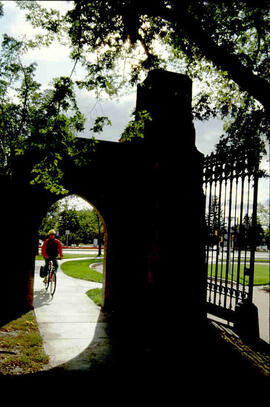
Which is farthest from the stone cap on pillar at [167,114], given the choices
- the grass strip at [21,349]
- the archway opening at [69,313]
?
the grass strip at [21,349]

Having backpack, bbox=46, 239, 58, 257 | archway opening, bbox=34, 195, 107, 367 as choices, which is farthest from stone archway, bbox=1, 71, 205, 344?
backpack, bbox=46, 239, 58, 257

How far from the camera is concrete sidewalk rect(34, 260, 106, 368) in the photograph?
499 cm

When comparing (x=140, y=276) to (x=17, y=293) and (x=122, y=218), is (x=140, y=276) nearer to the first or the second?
(x=122, y=218)

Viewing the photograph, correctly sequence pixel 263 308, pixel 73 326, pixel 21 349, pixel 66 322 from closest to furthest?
pixel 21 349, pixel 73 326, pixel 66 322, pixel 263 308

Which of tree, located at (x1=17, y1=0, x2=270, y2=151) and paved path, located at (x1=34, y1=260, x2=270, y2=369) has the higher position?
tree, located at (x1=17, y1=0, x2=270, y2=151)

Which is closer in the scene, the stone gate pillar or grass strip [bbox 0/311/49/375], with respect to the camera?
grass strip [bbox 0/311/49/375]

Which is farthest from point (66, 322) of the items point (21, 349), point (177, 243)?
point (177, 243)

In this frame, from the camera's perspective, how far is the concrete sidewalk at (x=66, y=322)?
499 centimetres

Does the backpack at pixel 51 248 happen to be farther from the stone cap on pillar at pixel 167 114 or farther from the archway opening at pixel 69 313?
the stone cap on pillar at pixel 167 114

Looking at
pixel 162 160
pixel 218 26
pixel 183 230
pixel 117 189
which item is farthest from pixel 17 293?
pixel 218 26

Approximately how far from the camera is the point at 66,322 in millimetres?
6578

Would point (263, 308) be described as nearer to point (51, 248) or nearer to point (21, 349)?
point (51, 248)

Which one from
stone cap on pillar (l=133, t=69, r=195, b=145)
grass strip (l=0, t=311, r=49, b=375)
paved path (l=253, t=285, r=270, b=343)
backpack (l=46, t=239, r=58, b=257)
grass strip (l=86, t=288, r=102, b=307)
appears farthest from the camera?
backpack (l=46, t=239, r=58, b=257)

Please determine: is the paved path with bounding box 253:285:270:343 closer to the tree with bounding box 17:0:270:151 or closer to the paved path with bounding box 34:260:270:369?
the paved path with bounding box 34:260:270:369
